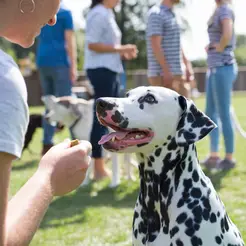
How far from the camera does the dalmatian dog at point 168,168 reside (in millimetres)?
2672

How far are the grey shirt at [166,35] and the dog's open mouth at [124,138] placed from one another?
10.8 ft

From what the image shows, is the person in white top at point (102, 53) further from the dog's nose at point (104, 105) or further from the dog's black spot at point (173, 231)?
the dog's black spot at point (173, 231)

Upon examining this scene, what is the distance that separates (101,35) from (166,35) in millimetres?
724

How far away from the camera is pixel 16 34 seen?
61.6 inches

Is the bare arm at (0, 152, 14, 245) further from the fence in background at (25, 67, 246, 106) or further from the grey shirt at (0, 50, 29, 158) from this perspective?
the fence in background at (25, 67, 246, 106)

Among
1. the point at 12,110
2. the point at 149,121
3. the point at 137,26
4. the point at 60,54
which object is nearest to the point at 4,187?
the point at 12,110

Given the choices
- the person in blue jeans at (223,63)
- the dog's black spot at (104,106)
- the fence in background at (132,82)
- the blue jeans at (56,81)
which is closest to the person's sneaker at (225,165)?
the person in blue jeans at (223,63)

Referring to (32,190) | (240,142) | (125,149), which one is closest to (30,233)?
(32,190)

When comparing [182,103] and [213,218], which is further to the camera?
[182,103]

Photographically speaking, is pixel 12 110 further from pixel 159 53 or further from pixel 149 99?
pixel 159 53

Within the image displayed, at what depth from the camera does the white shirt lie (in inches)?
238

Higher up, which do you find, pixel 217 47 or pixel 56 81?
pixel 217 47

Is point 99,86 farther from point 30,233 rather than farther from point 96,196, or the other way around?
point 30,233

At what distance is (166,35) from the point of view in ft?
19.9
